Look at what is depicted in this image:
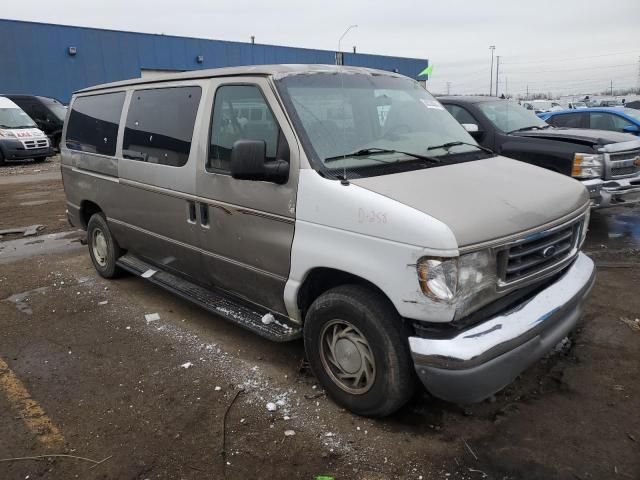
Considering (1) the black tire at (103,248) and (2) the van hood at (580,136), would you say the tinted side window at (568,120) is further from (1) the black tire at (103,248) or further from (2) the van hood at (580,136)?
(1) the black tire at (103,248)

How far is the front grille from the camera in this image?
9.16 feet

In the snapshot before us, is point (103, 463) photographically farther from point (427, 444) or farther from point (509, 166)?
point (509, 166)

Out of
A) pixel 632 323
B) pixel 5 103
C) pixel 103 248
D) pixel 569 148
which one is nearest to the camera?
pixel 632 323

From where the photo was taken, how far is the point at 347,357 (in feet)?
10.5

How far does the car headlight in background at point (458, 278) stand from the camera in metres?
2.58

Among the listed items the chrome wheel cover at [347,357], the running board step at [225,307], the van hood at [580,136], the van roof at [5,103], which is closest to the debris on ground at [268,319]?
the running board step at [225,307]

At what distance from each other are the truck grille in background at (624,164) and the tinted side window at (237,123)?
5298 mm

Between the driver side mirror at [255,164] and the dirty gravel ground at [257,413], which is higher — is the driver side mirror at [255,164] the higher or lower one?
the higher one

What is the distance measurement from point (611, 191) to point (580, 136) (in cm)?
96

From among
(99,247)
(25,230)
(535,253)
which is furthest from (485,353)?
(25,230)

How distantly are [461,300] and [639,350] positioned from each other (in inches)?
84.8

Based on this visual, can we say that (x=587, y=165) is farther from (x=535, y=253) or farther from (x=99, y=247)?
(x=99, y=247)

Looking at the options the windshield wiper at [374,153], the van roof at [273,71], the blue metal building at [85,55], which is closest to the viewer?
the windshield wiper at [374,153]

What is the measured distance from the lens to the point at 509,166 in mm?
3656
